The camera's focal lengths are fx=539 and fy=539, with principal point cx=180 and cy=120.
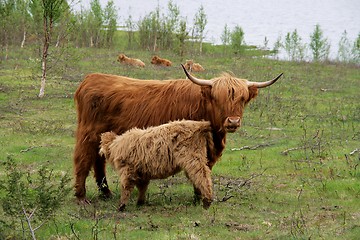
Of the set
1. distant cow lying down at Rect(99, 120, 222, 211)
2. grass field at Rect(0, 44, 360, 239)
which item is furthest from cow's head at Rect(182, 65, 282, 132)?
grass field at Rect(0, 44, 360, 239)

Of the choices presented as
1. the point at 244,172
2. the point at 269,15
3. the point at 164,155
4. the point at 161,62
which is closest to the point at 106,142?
the point at 164,155

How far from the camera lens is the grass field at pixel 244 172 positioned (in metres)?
5.52

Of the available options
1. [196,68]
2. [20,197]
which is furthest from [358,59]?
[20,197]

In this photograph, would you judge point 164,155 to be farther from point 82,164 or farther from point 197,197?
point 82,164

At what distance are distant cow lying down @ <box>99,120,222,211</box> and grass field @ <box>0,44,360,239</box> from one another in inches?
15.1

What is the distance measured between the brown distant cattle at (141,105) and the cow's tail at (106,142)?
1.10 feet

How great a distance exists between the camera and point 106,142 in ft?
21.5

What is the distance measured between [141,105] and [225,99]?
1.16 meters

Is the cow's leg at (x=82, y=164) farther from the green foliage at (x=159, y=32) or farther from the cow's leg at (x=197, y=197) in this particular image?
the green foliage at (x=159, y=32)

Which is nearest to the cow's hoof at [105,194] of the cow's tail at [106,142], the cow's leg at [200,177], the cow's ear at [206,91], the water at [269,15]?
the cow's tail at [106,142]

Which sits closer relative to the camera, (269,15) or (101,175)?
(101,175)

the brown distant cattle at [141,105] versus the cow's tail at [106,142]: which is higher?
the brown distant cattle at [141,105]

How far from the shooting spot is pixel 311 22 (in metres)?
71.2

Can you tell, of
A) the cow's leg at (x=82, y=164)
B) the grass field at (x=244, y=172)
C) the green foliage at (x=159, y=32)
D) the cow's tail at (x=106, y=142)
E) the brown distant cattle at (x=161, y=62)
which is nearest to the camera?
the grass field at (x=244, y=172)
